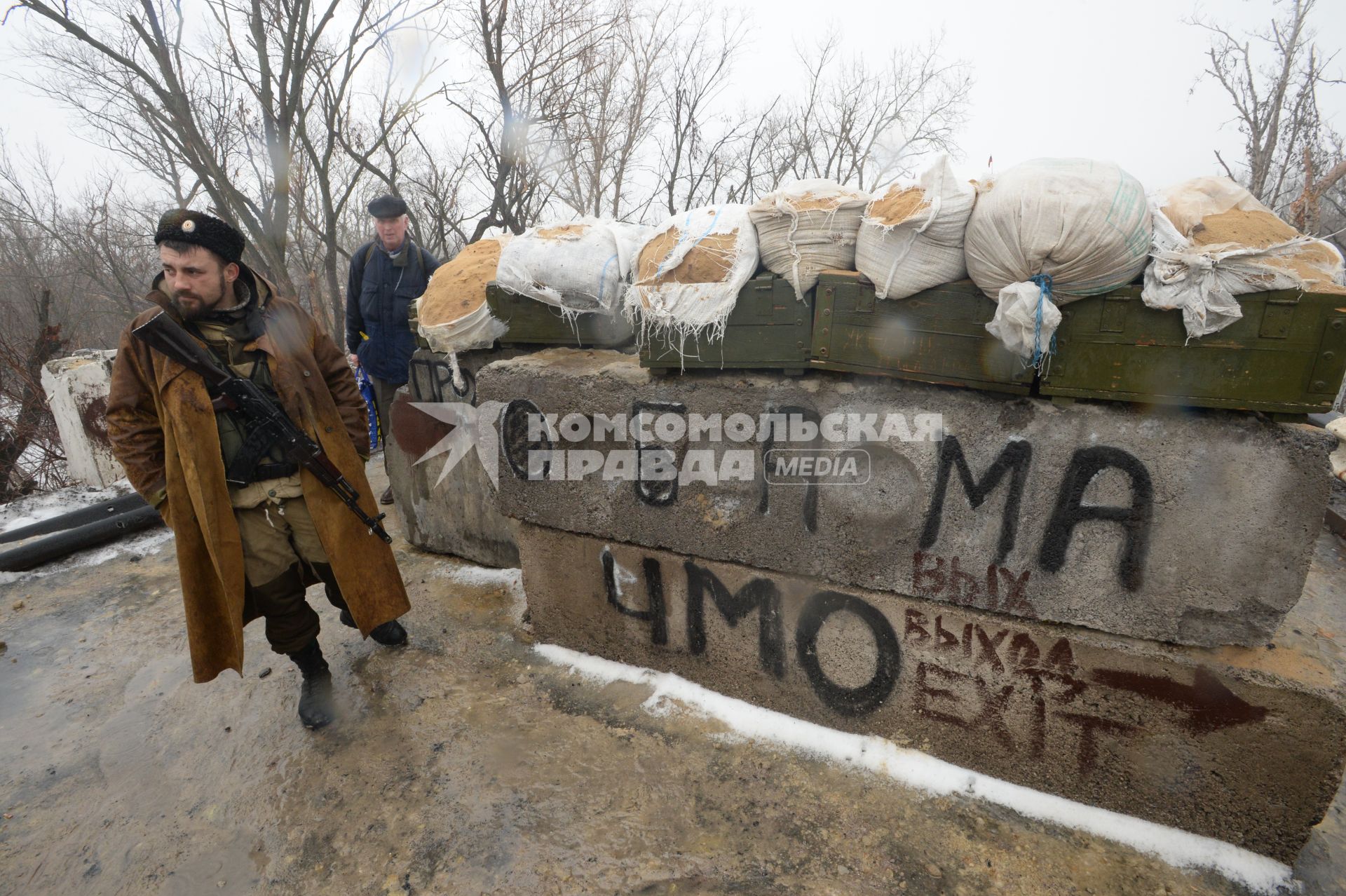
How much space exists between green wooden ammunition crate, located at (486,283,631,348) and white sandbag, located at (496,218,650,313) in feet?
0.30

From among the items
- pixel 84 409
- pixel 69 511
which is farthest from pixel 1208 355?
pixel 84 409

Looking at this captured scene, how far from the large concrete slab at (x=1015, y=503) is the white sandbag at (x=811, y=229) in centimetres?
39

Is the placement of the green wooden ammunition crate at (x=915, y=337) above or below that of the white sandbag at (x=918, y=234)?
below

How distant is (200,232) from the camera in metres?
Answer: 2.11

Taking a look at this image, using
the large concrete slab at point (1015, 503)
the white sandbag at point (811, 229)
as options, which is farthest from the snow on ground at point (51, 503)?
the white sandbag at point (811, 229)

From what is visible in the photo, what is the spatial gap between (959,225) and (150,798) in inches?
138

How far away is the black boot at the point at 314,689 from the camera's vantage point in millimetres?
2637

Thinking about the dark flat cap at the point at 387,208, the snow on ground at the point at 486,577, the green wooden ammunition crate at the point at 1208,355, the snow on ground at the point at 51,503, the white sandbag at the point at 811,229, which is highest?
the dark flat cap at the point at 387,208

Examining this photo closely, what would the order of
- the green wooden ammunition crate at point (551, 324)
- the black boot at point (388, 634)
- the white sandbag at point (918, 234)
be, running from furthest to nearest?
the black boot at point (388, 634)
the green wooden ammunition crate at point (551, 324)
the white sandbag at point (918, 234)

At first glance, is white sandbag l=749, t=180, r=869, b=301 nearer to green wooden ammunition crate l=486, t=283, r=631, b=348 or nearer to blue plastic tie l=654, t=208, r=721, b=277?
blue plastic tie l=654, t=208, r=721, b=277

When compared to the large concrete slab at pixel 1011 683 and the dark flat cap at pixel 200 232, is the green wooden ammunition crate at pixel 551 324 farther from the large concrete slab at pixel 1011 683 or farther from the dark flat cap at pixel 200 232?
the dark flat cap at pixel 200 232

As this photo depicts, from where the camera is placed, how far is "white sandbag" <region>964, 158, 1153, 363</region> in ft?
5.36

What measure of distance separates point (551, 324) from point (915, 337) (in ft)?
5.57

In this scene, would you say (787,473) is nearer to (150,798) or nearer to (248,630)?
(150,798)
